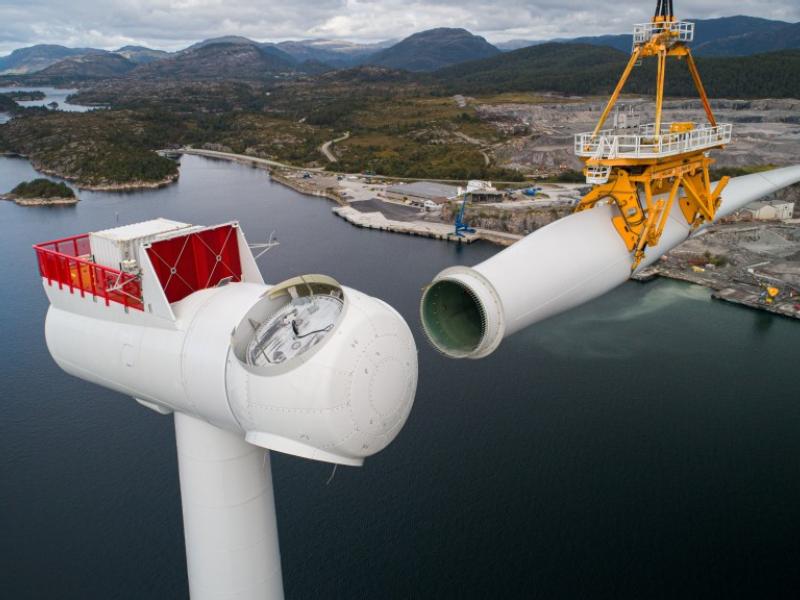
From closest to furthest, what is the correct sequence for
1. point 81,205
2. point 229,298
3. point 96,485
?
1. point 229,298
2. point 96,485
3. point 81,205

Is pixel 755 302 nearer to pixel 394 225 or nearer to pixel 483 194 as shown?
pixel 483 194

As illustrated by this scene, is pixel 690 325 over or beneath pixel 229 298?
beneath

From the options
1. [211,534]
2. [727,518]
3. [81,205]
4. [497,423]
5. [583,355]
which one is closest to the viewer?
[211,534]

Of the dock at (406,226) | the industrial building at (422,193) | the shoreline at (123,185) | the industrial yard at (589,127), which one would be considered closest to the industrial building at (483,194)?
the industrial building at (422,193)

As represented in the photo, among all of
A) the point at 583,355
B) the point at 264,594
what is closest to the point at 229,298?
the point at 264,594

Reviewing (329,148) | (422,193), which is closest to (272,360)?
(422,193)

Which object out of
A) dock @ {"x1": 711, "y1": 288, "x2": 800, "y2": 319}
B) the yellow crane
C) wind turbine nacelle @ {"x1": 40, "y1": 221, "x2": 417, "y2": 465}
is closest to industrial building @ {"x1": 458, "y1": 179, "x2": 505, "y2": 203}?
dock @ {"x1": 711, "y1": 288, "x2": 800, "y2": 319}

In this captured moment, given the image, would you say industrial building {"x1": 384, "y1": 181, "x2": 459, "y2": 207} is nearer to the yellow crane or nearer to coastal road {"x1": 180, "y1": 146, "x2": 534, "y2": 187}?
coastal road {"x1": 180, "y1": 146, "x2": 534, "y2": 187}

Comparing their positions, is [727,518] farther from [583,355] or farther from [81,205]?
[81,205]
